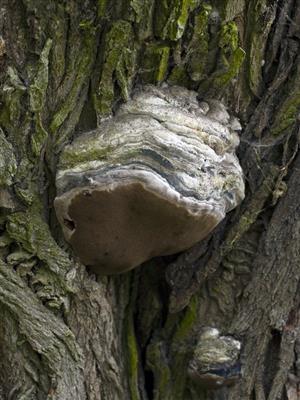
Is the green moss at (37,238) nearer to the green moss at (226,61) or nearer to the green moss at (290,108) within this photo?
the green moss at (226,61)

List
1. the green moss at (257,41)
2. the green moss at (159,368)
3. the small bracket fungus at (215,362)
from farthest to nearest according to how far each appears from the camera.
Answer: the green moss at (159,368) → the small bracket fungus at (215,362) → the green moss at (257,41)

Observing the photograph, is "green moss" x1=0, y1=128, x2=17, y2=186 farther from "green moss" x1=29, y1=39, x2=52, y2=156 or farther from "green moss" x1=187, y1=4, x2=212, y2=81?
"green moss" x1=187, y1=4, x2=212, y2=81

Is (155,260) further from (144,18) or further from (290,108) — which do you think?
(144,18)

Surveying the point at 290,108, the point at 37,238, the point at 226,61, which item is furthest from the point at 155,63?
the point at 37,238

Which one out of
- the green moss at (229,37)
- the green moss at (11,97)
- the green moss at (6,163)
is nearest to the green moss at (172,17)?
the green moss at (229,37)

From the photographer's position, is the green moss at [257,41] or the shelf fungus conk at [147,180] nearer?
the shelf fungus conk at [147,180]

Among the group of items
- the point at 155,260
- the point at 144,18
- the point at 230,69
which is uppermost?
the point at 144,18

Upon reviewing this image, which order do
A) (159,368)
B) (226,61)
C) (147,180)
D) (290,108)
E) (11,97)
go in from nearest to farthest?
1. (147,180)
2. (11,97)
3. (226,61)
4. (290,108)
5. (159,368)

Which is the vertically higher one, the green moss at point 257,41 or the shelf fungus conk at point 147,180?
the green moss at point 257,41
